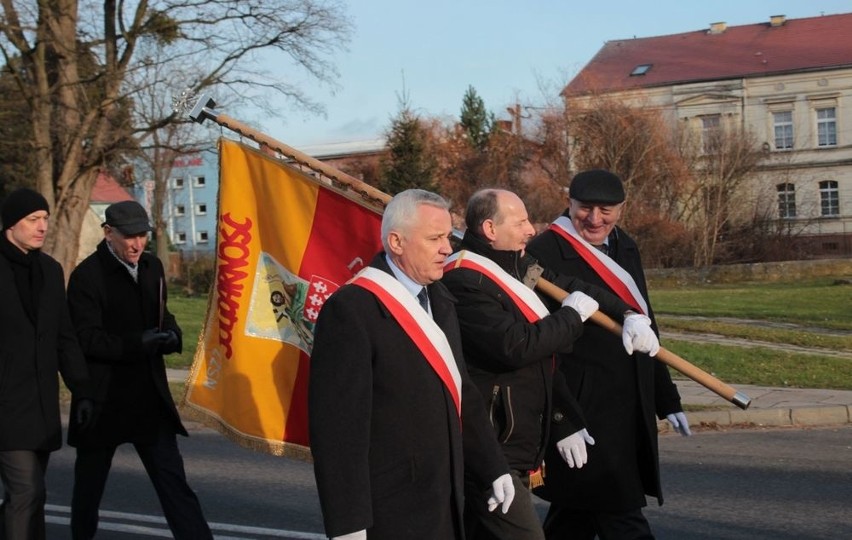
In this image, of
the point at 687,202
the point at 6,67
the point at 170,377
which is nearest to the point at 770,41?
the point at 687,202

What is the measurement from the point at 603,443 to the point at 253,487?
155 inches

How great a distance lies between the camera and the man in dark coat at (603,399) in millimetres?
4898

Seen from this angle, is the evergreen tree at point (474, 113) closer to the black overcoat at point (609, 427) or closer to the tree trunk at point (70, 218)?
the tree trunk at point (70, 218)

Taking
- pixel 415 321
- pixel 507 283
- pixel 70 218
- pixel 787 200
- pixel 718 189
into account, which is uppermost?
pixel 787 200

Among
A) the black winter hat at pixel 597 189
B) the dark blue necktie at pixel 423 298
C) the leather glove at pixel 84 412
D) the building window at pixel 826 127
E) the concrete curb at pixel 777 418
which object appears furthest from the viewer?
the building window at pixel 826 127

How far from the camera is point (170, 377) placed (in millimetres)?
14922

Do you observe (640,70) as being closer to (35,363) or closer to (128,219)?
(128,219)

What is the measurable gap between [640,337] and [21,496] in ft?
9.84

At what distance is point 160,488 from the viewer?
575 cm

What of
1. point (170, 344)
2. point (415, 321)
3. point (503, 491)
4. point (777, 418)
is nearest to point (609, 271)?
point (503, 491)

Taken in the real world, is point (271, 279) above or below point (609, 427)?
above

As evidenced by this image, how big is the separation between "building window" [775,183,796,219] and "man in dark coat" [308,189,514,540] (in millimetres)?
45234

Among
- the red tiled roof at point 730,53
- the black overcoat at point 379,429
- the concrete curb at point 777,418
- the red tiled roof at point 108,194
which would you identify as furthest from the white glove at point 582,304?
the red tiled roof at point 108,194

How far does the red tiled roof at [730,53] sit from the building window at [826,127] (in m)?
2.41
